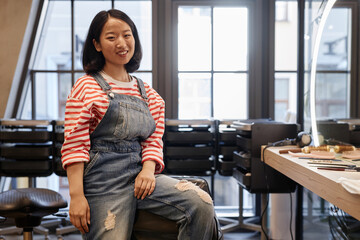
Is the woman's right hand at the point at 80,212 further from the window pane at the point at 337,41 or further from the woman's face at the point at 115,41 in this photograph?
the window pane at the point at 337,41

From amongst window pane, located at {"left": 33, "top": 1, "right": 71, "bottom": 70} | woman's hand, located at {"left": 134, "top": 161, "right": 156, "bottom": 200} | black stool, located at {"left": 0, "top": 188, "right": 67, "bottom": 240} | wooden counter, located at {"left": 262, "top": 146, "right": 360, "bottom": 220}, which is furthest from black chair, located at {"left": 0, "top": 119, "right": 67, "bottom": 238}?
wooden counter, located at {"left": 262, "top": 146, "right": 360, "bottom": 220}

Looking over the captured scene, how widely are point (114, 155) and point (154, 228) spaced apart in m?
0.29

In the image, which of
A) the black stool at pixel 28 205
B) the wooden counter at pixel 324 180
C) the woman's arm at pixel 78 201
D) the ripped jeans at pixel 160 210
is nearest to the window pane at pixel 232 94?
the wooden counter at pixel 324 180

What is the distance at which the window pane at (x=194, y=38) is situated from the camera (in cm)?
331

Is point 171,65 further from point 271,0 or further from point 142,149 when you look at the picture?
point 142,149

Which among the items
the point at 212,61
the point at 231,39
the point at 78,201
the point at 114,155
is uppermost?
the point at 231,39

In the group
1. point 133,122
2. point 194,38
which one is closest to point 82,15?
point 194,38

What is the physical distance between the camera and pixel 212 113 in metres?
3.42

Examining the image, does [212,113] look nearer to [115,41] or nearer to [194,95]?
[194,95]

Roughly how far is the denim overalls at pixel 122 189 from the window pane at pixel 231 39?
2.10 meters

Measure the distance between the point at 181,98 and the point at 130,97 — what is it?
1941 mm

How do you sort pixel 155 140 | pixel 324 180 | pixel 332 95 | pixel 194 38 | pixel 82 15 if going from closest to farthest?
pixel 324 180 < pixel 155 140 < pixel 332 95 < pixel 194 38 < pixel 82 15

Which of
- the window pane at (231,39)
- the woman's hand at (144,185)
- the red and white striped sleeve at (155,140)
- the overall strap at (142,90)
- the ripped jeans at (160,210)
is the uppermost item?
the window pane at (231,39)

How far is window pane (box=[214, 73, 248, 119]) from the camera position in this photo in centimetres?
339
